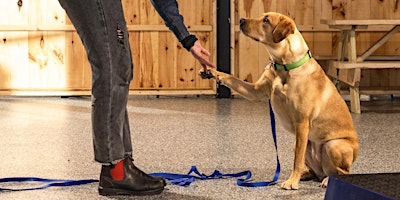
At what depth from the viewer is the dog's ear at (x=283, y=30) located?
3.33 metres

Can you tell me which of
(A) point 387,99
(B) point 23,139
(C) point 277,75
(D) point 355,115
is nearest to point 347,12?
(A) point 387,99

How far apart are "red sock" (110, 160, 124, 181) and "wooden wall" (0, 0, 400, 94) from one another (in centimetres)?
491

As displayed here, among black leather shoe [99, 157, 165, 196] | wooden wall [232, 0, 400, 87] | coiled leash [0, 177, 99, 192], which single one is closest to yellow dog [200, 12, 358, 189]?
black leather shoe [99, 157, 165, 196]

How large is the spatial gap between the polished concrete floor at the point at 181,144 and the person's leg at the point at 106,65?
37 centimetres

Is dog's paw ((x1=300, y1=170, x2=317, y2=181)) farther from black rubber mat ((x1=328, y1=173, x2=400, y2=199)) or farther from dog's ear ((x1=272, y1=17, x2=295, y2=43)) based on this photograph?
black rubber mat ((x1=328, y1=173, x2=400, y2=199))

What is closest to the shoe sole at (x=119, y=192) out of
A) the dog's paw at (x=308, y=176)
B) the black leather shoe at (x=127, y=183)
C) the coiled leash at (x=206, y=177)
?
the black leather shoe at (x=127, y=183)

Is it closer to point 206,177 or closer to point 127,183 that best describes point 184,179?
point 206,177

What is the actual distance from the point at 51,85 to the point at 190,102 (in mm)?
1566

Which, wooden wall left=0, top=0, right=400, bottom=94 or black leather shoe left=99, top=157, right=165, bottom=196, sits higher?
wooden wall left=0, top=0, right=400, bottom=94

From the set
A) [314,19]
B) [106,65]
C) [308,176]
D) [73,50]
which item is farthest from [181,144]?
[314,19]

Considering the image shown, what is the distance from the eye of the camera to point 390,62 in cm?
659

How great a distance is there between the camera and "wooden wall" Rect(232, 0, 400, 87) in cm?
782

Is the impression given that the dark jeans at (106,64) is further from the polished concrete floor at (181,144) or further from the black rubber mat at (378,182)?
the black rubber mat at (378,182)

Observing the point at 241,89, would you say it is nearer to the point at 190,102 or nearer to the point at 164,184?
the point at 164,184
